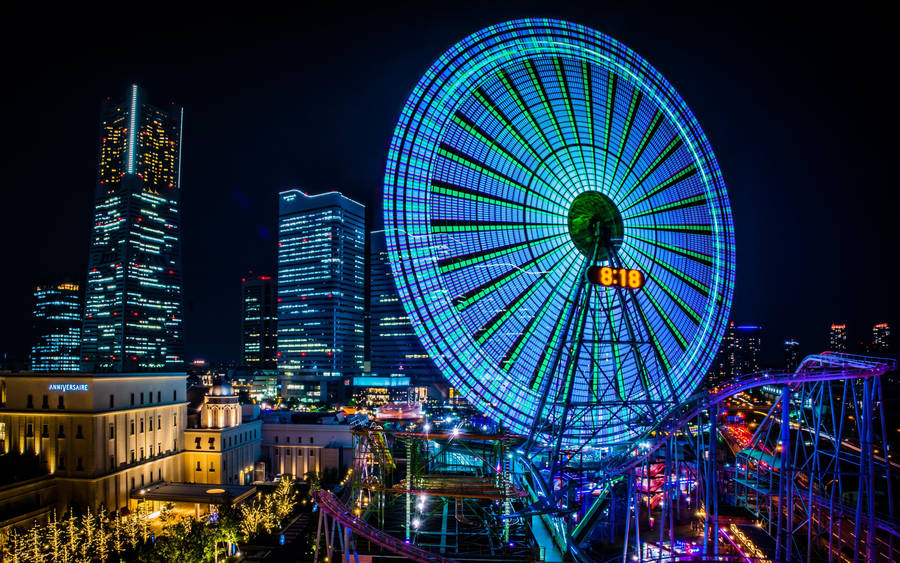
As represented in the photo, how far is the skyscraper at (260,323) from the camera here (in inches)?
7707

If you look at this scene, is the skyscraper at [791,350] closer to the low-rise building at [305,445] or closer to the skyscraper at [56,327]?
the low-rise building at [305,445]

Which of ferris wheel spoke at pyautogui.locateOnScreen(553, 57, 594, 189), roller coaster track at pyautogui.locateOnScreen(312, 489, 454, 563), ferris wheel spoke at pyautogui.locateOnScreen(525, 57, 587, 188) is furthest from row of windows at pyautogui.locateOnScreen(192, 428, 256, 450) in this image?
ferris wheel spoke at pyautogui.locateOnScreen(553, 57, 594, 189)

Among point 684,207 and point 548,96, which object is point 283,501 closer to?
point 548,96

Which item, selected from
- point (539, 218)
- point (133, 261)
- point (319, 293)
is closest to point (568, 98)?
point (539, 218)

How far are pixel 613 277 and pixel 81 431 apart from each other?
4283 cm

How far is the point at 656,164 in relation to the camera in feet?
104

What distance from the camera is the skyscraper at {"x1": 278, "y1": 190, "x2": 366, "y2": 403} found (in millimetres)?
157000

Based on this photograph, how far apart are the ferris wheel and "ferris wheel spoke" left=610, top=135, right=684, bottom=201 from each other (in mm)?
88

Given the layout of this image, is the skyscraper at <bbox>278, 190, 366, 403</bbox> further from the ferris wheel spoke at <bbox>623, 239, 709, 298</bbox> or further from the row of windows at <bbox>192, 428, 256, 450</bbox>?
the ferris wheel spoke at <bbox>623, 239, 709, 298</bbox>

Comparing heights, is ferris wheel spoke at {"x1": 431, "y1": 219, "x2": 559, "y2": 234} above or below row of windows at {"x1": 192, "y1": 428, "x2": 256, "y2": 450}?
above

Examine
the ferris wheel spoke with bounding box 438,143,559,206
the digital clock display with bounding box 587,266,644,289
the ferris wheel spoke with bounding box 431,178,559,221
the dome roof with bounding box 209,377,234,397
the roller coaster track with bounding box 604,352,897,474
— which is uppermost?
the ferris wheel spoke with bounding box 438,143,559,206

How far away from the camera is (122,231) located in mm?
166375

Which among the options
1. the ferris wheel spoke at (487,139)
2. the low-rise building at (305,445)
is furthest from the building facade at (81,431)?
the ferris wheel spoke at (487,139)

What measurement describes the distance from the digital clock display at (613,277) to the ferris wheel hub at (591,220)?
329 centimetres
